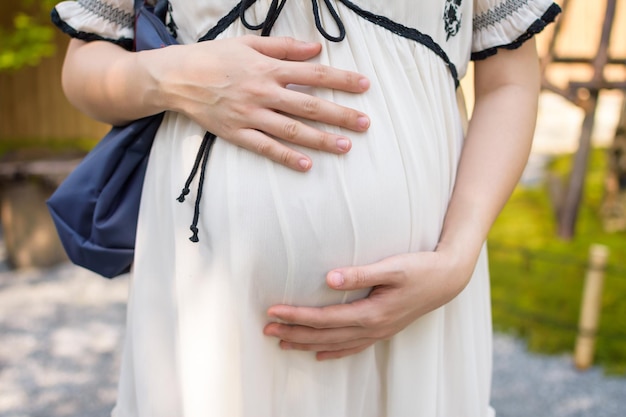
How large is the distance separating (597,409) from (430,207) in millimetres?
2673

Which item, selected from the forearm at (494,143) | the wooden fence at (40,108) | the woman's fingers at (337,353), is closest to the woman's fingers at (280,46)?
the forearm at (494,143)

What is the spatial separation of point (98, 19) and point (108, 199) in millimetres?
306

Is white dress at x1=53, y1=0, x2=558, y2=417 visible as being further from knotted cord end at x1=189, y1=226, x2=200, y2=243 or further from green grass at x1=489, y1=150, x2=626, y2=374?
green grass at x1=489, y1=150, x2=626, y2=374

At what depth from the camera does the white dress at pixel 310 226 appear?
876mm

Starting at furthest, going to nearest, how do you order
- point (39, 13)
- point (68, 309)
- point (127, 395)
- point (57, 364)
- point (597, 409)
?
1. point (39, 13)
2. point (68, 309)
3. point (57, 364)
4. point (597, 409)
5. point (127, 395)

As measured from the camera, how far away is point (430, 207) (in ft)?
3.11

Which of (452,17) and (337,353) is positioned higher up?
(452,17)

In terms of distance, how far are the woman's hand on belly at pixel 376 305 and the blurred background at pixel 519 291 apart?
2470 mm

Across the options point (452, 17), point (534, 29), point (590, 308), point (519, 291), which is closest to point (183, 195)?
point (452, 17)

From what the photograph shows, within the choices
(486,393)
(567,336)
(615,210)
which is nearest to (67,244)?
(486,393)

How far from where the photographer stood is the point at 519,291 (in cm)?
386

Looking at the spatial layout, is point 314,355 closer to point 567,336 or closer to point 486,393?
point 486,393

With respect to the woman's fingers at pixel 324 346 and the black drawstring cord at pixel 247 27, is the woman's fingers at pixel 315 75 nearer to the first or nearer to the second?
the black drawstring cord at pixel 247 27

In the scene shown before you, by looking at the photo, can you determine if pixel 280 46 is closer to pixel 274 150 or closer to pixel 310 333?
pixel 274 150
